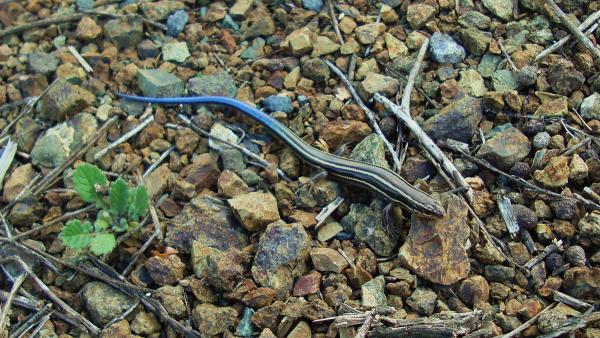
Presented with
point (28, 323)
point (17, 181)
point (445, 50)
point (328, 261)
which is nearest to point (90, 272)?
point (28, 323)

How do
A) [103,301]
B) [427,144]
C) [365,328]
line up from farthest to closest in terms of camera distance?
[427,144]
[103,301]
[365,328]

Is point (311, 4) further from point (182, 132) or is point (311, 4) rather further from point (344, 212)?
point (344, 212)

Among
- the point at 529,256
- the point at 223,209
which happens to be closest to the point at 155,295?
the point at 223,209

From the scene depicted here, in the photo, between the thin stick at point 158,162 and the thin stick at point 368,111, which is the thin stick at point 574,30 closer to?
the thin stick at point 368,111

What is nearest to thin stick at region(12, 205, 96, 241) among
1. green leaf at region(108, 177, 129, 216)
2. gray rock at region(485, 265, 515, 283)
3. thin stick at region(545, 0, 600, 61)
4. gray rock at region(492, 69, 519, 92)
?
green leaf at region(108, 177, 129, 216)

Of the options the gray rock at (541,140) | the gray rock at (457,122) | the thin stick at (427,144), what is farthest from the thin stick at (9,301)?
the gray rock at (541,140)

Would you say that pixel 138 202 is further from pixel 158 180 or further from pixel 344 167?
pixel 344 167
